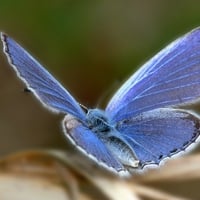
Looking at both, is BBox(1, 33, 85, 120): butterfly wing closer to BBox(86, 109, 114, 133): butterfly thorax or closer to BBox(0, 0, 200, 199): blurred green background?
BBox(86, 109, 114, 133): butterfly thorax

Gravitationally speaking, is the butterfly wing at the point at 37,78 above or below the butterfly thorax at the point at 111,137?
above

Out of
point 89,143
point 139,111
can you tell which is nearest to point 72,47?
point 139,111

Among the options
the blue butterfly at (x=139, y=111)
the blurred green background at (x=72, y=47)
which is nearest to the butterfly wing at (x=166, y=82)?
the blue butterfly at (x=139, y=111)

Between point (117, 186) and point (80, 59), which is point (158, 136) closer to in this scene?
point (117, 186)

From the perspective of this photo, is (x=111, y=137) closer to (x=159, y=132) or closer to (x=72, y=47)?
(x=159, y=132)

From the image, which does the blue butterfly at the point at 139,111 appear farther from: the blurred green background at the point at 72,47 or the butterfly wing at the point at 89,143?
the blurred green background at the point at 72,47

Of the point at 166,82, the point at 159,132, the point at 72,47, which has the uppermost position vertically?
the point at 72,47

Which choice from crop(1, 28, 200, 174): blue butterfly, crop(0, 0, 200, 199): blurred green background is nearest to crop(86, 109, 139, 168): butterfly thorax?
crop(1, 28, 200, 174): blue butterfly

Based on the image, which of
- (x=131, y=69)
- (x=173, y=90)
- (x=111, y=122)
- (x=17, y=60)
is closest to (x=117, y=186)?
(x=111, y=122)

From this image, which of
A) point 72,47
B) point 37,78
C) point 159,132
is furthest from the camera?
point 72,47
